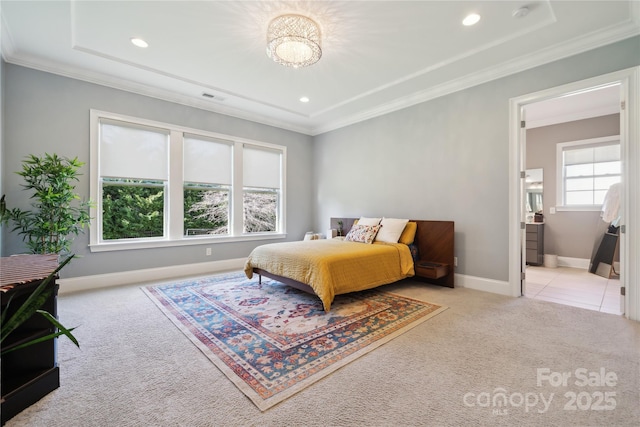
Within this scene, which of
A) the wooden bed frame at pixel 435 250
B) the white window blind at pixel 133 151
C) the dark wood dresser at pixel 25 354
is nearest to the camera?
the dark wood dresser at pixel 25 354

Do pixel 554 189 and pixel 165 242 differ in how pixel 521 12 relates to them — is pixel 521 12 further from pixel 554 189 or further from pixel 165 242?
pixel 165 242

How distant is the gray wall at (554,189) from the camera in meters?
4.88

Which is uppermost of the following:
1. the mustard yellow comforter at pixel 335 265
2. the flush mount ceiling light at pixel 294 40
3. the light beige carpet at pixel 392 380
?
the flush mount ceiling light at pixel 294 40

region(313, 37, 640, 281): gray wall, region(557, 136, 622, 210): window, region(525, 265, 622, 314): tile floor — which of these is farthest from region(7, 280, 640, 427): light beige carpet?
region(557, 136, 622, 210): window

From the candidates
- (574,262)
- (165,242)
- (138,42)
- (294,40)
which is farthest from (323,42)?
(574,262)

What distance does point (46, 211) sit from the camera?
306 cm

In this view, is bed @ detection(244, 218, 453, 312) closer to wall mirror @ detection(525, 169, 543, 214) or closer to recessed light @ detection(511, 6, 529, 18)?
recessed light @ detection(511, 6, 529, 18)

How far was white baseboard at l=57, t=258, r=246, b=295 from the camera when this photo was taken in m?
3.58

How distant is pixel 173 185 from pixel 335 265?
9.79 feet

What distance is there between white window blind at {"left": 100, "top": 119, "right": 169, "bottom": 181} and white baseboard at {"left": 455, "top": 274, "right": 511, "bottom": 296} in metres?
4.59

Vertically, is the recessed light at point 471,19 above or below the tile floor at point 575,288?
above

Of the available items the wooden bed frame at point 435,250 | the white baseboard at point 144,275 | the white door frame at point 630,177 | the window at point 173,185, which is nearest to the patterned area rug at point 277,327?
the white baseboard at point 144,275

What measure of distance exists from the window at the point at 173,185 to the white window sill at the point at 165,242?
0.04 feet

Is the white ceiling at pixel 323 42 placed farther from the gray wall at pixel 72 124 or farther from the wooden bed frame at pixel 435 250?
the wooden bed frame at pixel 435 250
